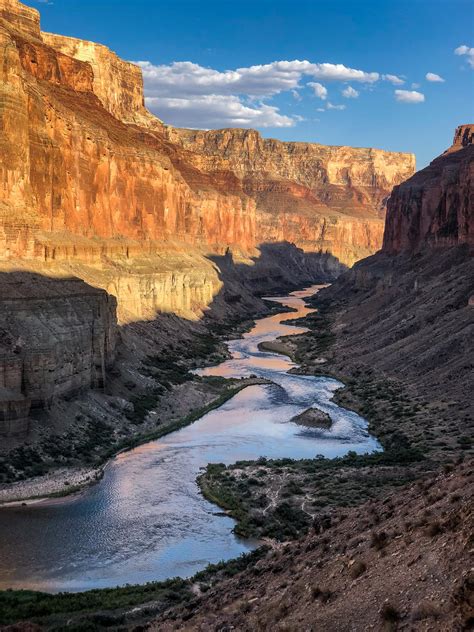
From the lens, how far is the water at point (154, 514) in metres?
25.6

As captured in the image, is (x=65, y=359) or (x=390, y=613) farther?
(x=65, y=359)

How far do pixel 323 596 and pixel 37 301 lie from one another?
3102 cm

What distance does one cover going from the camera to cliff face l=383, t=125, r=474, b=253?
275ft

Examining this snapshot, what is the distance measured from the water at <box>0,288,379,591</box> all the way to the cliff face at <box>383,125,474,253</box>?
41343mm

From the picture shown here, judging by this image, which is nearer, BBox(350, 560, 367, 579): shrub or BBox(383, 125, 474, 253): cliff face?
BBox(350, 560, 367, 579): shrub

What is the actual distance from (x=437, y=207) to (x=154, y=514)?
7899 centimetres

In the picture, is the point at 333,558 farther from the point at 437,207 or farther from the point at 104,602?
the point at 437,207

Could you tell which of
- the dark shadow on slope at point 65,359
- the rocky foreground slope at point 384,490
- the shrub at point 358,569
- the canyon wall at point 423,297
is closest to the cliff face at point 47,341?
the dark shadow on slope at point 65,359

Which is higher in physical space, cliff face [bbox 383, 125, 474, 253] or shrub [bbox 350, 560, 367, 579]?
cliff face [bbox 383, 125, 474, 253]

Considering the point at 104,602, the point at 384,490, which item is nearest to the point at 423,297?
the point at 384,490

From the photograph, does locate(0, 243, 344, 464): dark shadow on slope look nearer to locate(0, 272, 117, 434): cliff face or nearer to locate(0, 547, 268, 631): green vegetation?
locate(0, 272, 117, 434): cliff face

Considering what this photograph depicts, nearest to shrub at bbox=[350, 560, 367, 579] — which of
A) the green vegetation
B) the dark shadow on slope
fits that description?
the green vegetation

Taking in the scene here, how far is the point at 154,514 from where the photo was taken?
3086cm

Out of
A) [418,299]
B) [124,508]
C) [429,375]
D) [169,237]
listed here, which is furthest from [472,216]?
[124,508]
